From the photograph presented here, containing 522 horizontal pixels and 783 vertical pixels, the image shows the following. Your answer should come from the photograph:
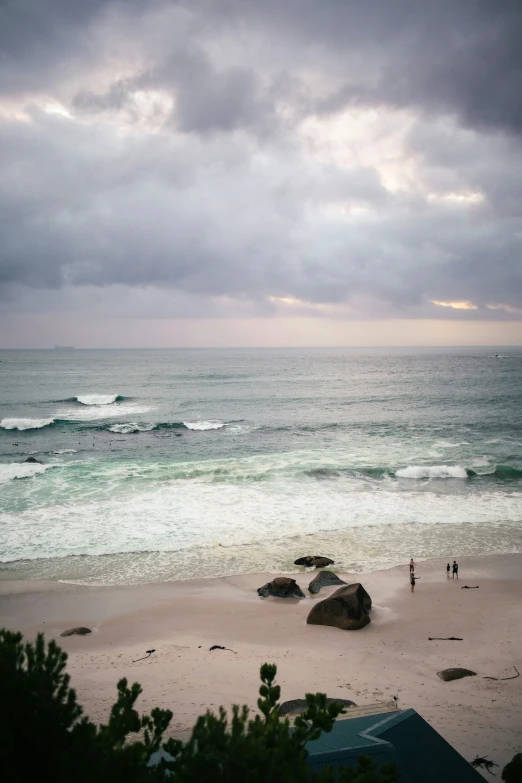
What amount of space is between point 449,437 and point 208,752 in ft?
152

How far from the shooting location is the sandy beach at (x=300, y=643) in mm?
12945

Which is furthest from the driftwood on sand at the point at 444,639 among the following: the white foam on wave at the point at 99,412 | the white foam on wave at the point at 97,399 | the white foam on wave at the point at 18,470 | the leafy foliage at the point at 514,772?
the white foam on wave at the point at 97,399

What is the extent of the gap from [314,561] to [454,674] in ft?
28.2

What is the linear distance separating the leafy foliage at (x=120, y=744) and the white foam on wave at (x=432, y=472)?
31.7m

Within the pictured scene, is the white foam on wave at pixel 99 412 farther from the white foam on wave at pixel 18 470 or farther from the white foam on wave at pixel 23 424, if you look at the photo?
the white foam on wave at pixel 18 470

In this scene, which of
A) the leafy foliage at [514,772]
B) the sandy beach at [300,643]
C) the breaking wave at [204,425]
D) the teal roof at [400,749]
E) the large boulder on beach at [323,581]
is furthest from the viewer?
the breaking wave at [204,425]

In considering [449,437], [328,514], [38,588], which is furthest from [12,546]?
[449,437]

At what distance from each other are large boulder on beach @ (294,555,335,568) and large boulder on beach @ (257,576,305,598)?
2.43 meters

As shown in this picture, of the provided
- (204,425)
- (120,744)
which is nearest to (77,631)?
(120,744)

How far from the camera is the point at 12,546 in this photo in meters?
23.6

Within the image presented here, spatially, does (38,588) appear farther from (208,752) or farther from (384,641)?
(208,752)

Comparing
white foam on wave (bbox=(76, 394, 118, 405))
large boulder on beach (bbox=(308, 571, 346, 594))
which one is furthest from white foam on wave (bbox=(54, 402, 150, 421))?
large boulder on beach (bbox=(308, 571, 346, 594))

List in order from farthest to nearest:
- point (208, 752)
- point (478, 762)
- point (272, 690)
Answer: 1. point (478, 762)
2. point (272, 690)
3. point (208, 752)

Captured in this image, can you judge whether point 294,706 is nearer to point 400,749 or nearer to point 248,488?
point 400,749
